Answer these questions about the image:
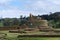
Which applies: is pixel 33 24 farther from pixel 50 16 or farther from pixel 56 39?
pixel 50 16

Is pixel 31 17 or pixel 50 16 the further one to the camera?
pixel 50 16

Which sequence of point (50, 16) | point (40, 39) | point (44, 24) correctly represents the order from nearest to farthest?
point (40, 39), point (44, 24), point (50, 16)

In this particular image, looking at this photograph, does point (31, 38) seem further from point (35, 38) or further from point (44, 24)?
point (44, 24)

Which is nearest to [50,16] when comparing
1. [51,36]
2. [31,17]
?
[31,17]

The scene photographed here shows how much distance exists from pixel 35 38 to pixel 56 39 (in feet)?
6.43

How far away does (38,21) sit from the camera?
31.7 metres

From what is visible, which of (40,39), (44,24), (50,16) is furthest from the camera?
(50,16)

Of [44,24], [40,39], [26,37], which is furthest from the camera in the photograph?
[44,24]

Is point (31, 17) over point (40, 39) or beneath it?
over

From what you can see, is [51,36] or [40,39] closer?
[40,39]

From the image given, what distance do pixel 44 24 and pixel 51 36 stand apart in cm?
1043

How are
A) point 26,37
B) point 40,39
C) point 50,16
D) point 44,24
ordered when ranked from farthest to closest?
point 50,16 < point 44,24 < point 26,37 < point 40,39

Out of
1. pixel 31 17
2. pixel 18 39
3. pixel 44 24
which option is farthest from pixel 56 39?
pixel 31 17

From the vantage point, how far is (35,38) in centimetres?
1952
